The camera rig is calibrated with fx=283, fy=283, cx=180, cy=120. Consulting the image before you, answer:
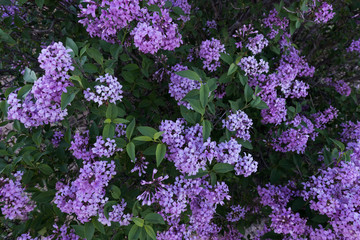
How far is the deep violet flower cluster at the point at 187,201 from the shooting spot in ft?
6.11

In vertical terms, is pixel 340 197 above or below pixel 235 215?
above

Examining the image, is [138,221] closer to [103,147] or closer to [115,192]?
[115,192]

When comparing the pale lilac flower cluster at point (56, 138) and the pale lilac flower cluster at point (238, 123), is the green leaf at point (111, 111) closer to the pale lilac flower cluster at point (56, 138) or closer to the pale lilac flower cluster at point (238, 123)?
the pale lilac flower cluster at point (238, 123)

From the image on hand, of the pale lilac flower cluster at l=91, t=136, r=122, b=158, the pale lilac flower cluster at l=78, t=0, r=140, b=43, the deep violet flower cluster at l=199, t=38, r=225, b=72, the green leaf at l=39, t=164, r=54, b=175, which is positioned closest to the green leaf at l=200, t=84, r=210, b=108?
the pale lilac flower cluster at l=91, t=136, r=122, b=158

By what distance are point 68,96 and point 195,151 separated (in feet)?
2.78

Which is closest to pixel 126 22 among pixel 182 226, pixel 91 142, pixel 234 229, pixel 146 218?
pixel 91 142

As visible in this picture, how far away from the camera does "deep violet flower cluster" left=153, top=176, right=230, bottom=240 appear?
6.11ft

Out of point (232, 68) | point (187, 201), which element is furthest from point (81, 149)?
point (232, 68)

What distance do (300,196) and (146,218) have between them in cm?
137

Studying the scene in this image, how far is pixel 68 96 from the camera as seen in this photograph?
1.71 metres

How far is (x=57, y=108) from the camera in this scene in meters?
1.83

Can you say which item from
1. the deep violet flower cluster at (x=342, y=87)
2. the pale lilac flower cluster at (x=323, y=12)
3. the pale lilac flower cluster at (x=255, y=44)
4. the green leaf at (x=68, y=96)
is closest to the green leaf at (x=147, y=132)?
the green leaf at (x=68, y=96)

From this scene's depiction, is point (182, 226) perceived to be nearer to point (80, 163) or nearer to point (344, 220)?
point (80, 163)

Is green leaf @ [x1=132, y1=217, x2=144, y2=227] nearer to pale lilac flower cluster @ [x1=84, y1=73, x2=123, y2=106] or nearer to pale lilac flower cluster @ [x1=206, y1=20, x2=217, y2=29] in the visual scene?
pale lilac flower cluster @ [x1=84, y1=73, x2=123, y2=106]
